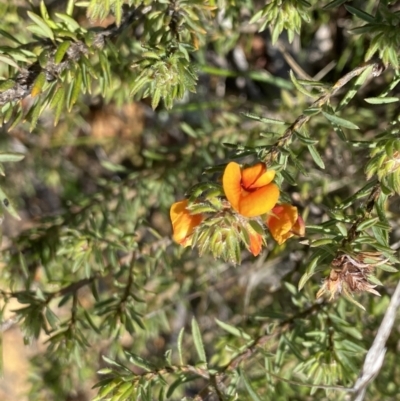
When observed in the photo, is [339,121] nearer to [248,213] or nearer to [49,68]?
[248,213]

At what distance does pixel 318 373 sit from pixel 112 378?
36.2 inches

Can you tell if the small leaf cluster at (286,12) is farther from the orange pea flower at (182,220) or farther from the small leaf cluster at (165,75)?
the orange pea flower at (182,220)

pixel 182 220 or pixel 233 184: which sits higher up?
pixel 233 184

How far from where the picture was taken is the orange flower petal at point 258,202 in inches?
57.7

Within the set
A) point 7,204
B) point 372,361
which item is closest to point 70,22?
point 7,204

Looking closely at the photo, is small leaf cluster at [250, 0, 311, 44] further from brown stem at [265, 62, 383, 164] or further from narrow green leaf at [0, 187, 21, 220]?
narrow green leaf at [0, 187, 21, 220]

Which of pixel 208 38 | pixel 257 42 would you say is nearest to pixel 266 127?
pixel 208 38

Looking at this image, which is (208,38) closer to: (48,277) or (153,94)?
(153,94)

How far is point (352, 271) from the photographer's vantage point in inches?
64.7

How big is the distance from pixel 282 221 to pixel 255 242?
118 millimetres

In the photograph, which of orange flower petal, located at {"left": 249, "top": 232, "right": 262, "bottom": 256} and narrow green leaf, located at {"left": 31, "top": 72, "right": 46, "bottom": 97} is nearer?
orange flower petal, located at {"left": 249, "top": 232, "right": 262, "bottom": 256}

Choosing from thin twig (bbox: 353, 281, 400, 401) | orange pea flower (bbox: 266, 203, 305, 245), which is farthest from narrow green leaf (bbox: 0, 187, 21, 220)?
thin twig (bbox: 353, 281, 400, 401)

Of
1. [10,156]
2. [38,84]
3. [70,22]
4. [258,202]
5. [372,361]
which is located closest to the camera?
[258,202]

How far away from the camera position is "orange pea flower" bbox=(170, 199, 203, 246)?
5.36 ft
